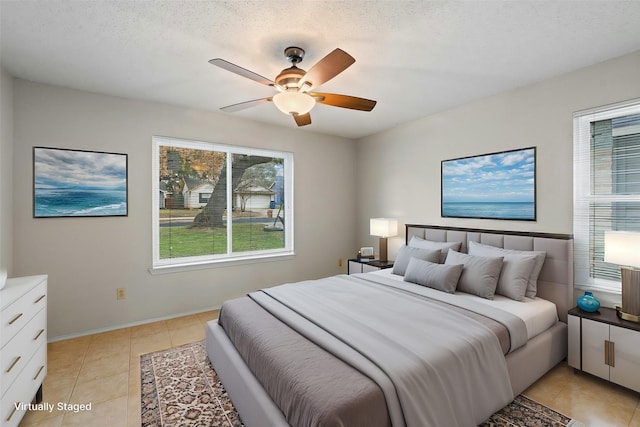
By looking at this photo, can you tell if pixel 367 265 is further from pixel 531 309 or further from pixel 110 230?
pixel 110 230

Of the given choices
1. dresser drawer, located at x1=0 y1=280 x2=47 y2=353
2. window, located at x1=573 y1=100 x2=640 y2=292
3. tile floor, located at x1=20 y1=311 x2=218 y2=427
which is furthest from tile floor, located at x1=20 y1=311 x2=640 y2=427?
window, located at x1=573 y1=100 x2=640 y2=292

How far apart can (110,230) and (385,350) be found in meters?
3.16

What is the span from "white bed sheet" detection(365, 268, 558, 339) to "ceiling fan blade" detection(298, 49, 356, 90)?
212 cm

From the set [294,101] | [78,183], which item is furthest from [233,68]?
[78,183]

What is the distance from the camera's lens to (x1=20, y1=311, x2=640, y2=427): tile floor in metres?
1.93

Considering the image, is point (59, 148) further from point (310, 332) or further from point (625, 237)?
point (625, 237)

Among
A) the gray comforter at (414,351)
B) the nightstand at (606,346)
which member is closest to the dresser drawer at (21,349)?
the gray comforter at (414,351)

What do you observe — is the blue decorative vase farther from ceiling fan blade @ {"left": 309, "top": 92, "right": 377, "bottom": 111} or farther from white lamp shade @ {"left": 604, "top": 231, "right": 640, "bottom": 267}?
ceiling fan blade @ {"left": 309, "top": 92, "right": 377, "bottom": 111}

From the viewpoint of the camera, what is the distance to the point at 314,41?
7.06ft

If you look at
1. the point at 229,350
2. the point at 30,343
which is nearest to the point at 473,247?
the point at 229,350

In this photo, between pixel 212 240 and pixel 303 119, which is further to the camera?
pixel 212 240

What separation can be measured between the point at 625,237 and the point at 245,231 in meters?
3.95

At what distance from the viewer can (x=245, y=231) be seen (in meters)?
4.29

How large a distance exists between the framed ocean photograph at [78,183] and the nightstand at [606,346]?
4450 mm
